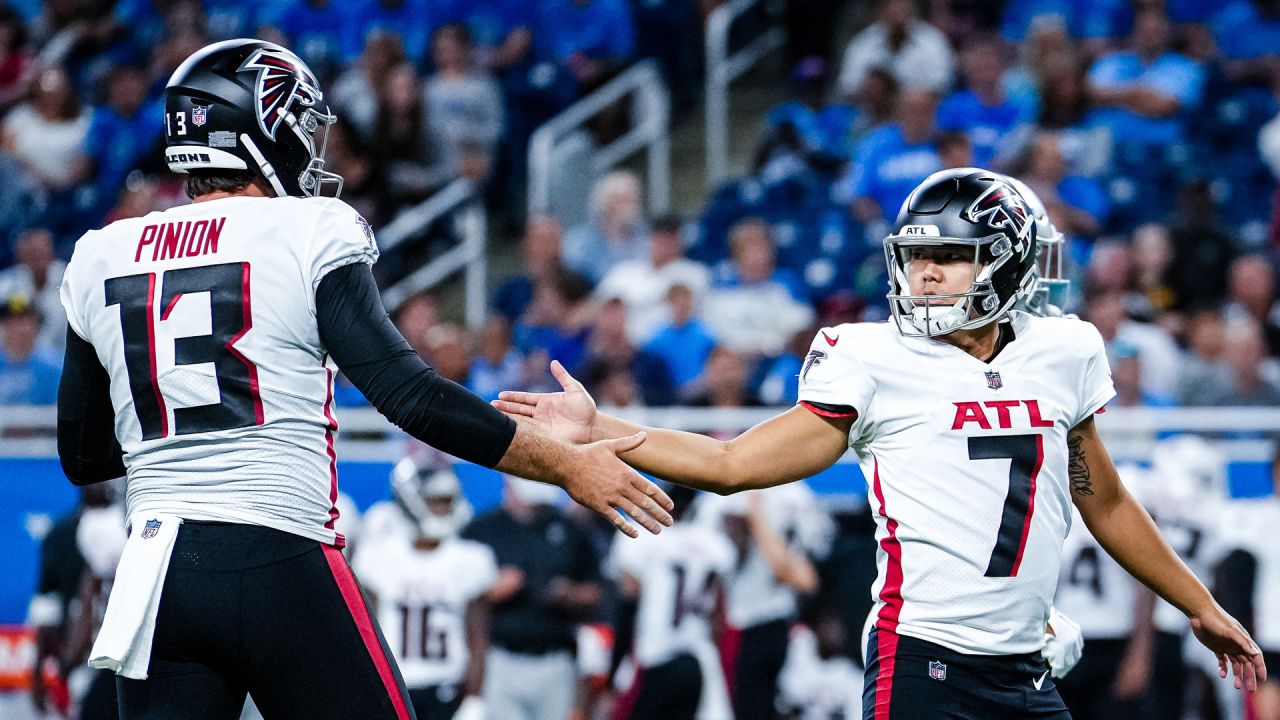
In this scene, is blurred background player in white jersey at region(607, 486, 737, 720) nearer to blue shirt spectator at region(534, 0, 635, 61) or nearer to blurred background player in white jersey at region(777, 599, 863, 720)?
blurred background player in white jersey at region(777, 599, 863, 720)

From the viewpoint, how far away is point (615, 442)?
12.1 ft

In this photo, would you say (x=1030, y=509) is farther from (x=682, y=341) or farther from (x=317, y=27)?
(x=317, y=27)

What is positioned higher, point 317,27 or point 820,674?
point 317,27

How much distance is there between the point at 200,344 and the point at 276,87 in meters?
0.65

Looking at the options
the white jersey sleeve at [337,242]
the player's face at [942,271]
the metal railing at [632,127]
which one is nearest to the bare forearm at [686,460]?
the player's face at [942,271]

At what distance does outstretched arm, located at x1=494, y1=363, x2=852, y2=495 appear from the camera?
376 cm

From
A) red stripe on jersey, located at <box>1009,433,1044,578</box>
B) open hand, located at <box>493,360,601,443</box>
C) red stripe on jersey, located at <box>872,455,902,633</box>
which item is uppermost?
open hand, located at <box>493,360,601,443</box>

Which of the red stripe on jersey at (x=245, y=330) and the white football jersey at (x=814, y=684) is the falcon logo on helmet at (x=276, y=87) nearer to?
the red stripe on jersey at (x=245, y=330)

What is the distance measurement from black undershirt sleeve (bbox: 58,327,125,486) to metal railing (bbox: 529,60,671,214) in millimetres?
7627

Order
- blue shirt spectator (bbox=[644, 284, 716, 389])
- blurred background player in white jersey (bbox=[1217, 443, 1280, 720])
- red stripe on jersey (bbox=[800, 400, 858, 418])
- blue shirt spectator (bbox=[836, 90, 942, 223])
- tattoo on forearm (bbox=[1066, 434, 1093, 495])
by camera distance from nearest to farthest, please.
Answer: red stripe on jersey (bbox=[800, 400, 858, 418]), tattoo on forearm (bbox=[1066, 434, 1093, 495]), blurred background player in white jersey (bbox=[1217, 443, 1280, 720]), blue shirt spectator (bbox=[644, 284, 716, 389]), blue shirt spectator (bbox=[836, 90, 942, 223])

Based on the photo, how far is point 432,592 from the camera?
8125 mm

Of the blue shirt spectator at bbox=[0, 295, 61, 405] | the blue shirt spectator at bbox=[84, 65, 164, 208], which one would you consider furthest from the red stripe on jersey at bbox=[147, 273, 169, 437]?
the blue shirt spectator at bbox=[84, 65, 164, 208]

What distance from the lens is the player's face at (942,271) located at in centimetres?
382

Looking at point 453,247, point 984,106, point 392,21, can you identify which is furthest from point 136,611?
point 392,21
